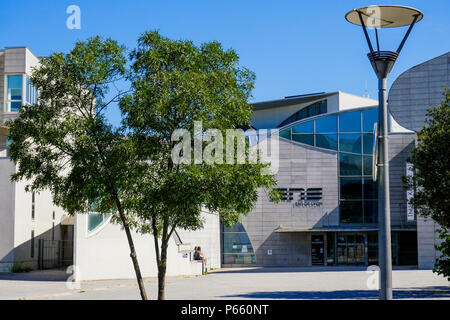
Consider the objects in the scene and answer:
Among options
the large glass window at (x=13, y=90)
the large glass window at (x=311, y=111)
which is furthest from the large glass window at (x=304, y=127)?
the large glass window at (x=13, y=90)

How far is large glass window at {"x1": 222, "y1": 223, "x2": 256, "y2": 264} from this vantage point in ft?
156

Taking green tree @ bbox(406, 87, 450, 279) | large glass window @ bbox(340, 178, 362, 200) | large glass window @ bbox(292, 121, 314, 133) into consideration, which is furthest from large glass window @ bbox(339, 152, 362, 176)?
green tree @ bbox(406, 87, 450, 279)

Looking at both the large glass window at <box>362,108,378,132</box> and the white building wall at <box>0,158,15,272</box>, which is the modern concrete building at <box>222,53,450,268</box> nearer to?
the large glass window at <box>362,108,378,132</box>

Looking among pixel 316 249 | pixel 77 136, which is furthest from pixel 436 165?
pixel 316 249

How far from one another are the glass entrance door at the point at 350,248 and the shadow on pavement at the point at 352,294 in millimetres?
23775

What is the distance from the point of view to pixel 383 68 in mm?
11305

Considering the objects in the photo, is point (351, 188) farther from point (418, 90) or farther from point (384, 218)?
point (384, 218)

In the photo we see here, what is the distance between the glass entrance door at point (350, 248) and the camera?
1869 inches

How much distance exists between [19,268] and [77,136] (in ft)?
68.6

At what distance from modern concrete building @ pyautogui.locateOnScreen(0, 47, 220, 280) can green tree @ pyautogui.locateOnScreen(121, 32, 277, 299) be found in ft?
31.9

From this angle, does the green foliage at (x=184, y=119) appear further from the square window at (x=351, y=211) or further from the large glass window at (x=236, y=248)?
the square window at (x=351, y=211)

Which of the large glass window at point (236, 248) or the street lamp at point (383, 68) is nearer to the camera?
the street lamp at point (383, 68)

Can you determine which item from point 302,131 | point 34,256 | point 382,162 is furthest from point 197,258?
point 382,162
